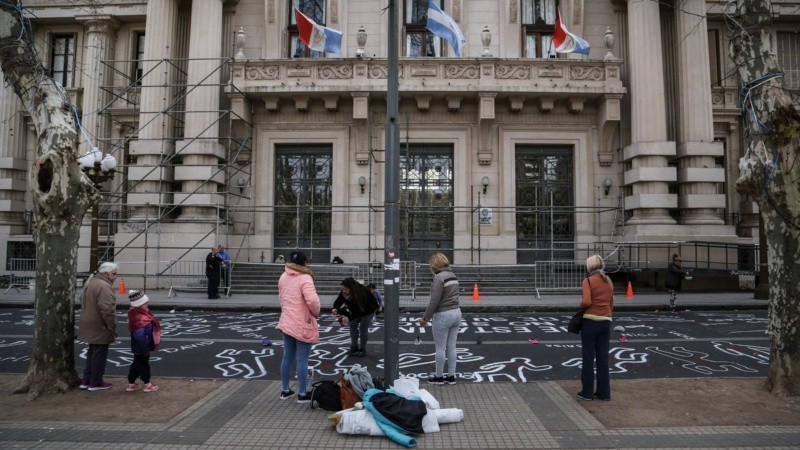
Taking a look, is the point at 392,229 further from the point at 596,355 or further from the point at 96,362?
the point at 96,362

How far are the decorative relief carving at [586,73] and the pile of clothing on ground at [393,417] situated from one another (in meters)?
18.0

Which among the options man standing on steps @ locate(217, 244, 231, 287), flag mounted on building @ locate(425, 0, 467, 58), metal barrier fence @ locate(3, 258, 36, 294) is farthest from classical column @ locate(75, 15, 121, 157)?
flag mounted on building @ locate(425, 0, 467, 58)

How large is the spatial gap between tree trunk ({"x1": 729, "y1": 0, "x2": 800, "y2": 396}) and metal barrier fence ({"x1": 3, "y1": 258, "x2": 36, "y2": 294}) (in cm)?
2331

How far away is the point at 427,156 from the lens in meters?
22.2

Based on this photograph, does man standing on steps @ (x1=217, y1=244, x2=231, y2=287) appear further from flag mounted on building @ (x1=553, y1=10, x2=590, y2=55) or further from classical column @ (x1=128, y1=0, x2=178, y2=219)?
flag mounted on building @ (x1=553, y1=10, x2=590, y2=55)

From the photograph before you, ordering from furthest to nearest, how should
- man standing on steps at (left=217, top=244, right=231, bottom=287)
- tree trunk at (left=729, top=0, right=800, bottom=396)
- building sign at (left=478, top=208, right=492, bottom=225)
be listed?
building sign at (left=478, top=208, right=492, bottom=225), man standing on steps at (left=217, top=244, right=231, bottom=287), tree trunk at (left=729, top=0, right=800, bottom=396)

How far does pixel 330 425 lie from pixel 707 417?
171 inches

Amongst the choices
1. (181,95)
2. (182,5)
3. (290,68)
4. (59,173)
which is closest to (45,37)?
(182,5)

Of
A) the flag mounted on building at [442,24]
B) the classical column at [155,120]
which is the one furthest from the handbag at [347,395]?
the classical column at [155,120]

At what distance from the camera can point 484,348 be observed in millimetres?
10219

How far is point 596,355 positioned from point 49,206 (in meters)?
7.56

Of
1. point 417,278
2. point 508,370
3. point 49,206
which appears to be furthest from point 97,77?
point 508,370

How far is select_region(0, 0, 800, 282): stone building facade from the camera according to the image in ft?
66.3

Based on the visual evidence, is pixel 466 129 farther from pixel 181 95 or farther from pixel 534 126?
pixel 181 95
